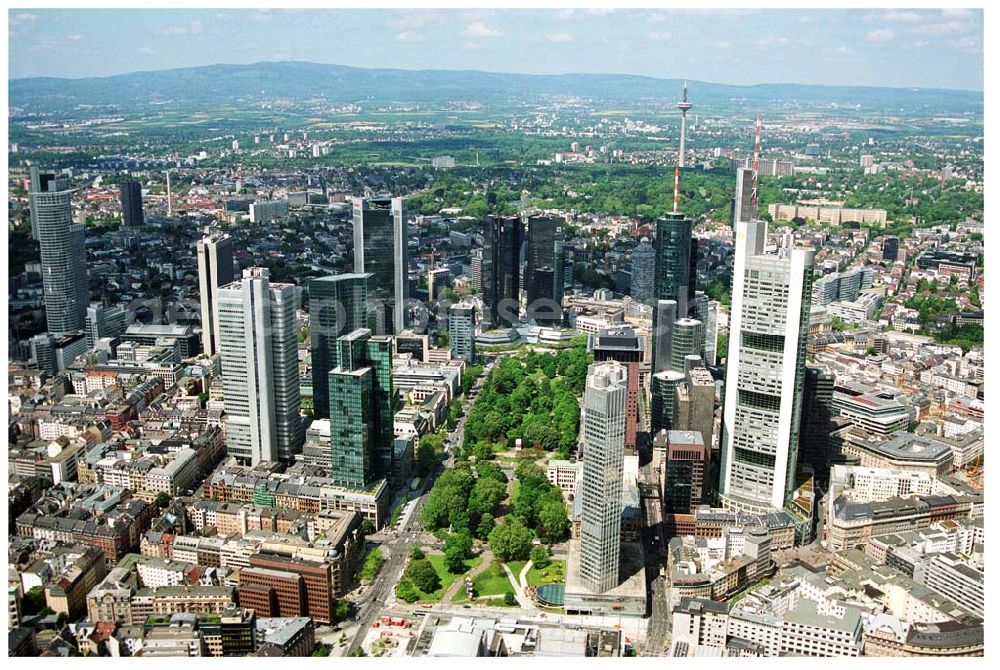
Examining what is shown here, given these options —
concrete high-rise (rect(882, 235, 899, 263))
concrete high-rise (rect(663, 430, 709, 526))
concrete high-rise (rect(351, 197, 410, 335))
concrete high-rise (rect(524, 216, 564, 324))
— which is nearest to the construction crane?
concrete high-rise (rect(524, 216, 564, 324))

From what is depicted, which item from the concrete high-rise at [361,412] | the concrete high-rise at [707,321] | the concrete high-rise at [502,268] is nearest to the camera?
the concrete high-rise at [361,412]

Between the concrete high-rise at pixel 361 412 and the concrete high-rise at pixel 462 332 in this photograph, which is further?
the concrete high-rise at pixel 462 332

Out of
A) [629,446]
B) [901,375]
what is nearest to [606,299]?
[901,375]

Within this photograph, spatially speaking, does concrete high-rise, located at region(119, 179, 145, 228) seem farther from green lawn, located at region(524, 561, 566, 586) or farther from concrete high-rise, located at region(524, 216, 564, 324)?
green lawn, located at region(524, 561, 566, 586)

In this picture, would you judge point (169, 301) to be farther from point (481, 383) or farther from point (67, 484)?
point (67, 484)

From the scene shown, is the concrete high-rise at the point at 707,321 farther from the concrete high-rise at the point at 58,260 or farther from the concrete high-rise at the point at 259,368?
the concrete high-rise at the point at 58,260

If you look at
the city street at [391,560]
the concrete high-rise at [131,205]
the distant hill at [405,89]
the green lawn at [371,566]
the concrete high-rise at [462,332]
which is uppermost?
the distant hill at [405,89]

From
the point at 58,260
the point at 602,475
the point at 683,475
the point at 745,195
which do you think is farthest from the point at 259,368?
the point at 745,195

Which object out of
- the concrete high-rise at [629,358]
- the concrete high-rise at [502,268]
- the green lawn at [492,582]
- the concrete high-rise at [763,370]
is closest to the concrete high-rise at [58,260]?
the concrete high-rise at [502,268]
